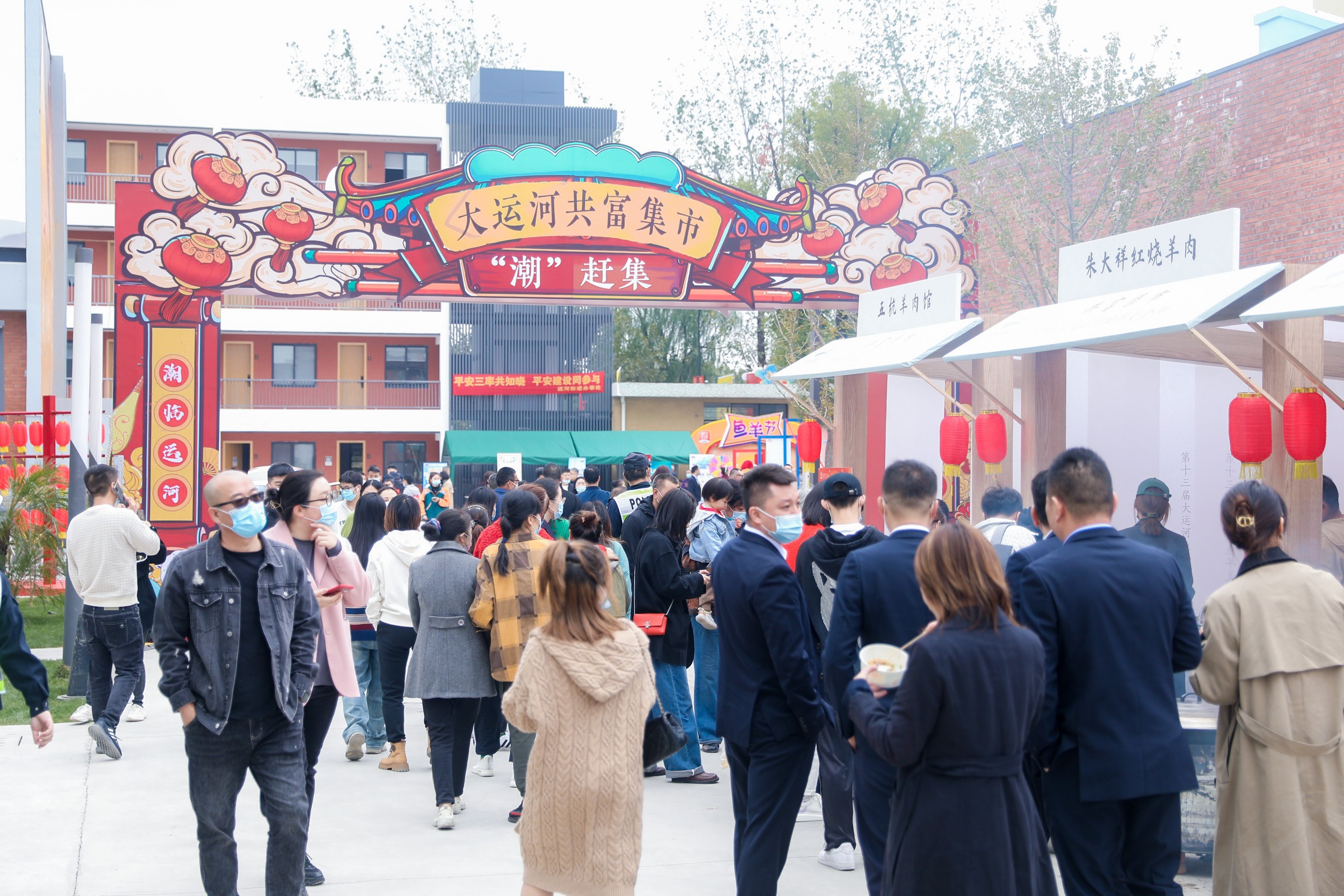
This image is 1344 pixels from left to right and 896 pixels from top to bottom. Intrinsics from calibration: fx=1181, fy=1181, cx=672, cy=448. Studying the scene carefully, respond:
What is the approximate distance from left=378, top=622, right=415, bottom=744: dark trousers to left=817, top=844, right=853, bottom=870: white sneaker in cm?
285

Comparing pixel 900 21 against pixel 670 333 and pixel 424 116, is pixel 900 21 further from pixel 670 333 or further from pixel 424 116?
pixel 670 333

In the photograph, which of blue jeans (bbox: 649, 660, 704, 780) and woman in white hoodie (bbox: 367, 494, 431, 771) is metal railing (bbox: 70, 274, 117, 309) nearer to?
woman in white hoodie (bbox: 367, 494, 431, 771)

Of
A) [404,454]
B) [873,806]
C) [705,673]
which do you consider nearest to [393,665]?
[705,673]

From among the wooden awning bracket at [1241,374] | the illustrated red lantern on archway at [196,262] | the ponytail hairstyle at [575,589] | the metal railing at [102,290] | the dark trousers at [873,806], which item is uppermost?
the metal railing at [102,290]

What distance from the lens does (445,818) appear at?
19.4ft

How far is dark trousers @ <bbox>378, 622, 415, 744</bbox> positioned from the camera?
7070 millimetres

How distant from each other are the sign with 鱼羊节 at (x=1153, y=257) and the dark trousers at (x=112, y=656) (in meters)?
6.82

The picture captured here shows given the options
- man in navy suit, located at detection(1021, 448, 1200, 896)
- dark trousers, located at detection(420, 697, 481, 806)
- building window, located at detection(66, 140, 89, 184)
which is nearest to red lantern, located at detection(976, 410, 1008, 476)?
dark trousers, located at detection(420, 697, 481, 806)

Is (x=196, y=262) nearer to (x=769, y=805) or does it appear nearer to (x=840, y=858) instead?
(x=840, y=858)

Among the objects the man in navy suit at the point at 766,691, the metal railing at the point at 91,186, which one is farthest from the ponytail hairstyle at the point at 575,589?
the metal railing at the point at 91,186

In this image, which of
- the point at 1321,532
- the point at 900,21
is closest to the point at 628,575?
the point at 1321,532

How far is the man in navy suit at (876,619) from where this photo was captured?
396 centimetres

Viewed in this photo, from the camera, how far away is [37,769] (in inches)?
280

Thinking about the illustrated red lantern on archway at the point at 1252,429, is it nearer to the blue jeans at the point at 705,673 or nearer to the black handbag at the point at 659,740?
the blue jeans at the point at 705,673
